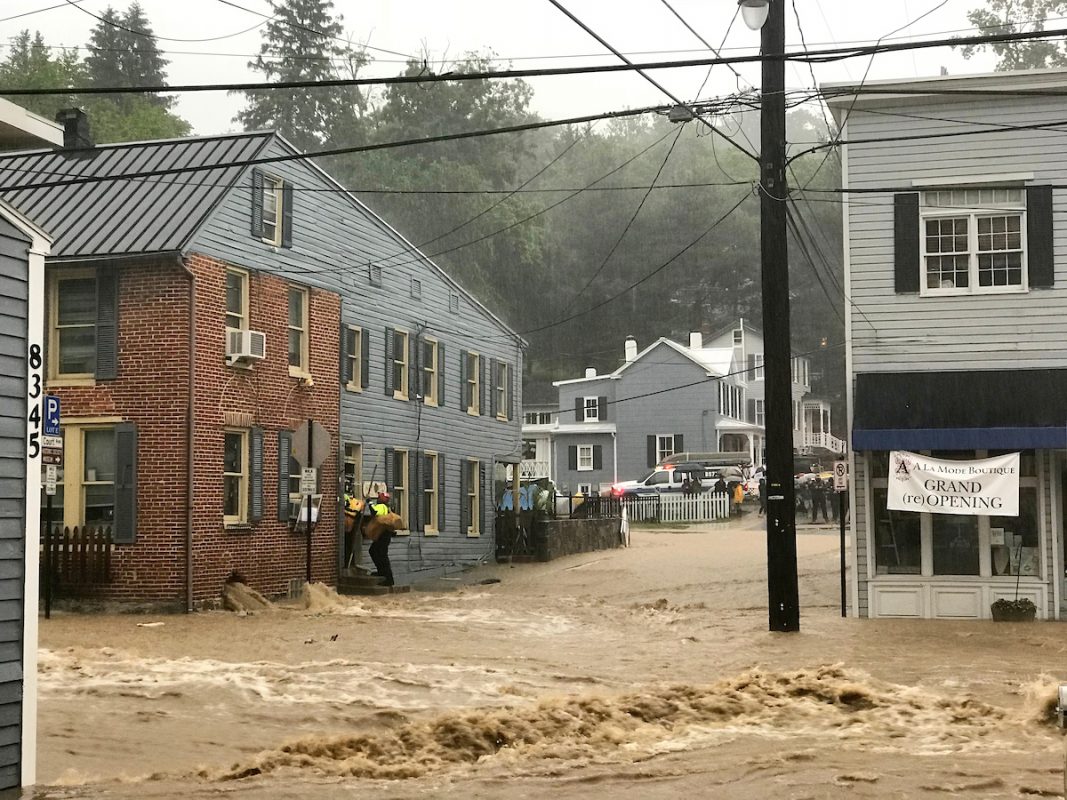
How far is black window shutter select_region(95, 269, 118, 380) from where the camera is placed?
25.7m

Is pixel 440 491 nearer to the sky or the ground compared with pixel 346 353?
nearer to the ground

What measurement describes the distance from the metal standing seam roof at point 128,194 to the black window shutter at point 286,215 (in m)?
1.50

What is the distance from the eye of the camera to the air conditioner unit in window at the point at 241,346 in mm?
26719

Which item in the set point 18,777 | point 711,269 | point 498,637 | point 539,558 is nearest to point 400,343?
point 539,558

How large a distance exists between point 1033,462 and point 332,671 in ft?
39.1

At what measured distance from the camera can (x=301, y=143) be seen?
7694 cm

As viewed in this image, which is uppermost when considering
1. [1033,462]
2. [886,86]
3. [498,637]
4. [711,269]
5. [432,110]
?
[432,110]

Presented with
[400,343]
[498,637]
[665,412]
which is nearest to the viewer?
[498,637]

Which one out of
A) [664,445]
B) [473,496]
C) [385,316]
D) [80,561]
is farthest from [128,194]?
[664,445]

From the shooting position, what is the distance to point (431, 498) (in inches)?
1420

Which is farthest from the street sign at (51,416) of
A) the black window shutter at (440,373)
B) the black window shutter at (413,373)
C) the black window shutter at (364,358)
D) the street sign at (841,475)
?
the black window shutter at (440,373)

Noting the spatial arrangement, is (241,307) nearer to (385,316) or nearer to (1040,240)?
(385,316)

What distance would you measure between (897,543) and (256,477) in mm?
11886

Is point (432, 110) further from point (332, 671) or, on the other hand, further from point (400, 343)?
point (332, 671)
